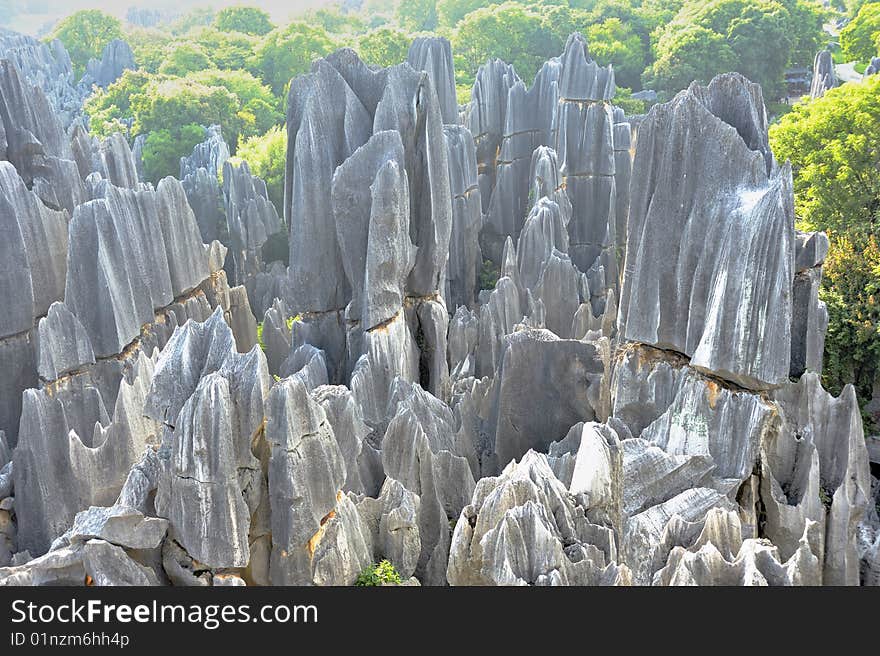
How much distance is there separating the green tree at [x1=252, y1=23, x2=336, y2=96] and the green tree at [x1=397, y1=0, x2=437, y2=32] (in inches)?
717

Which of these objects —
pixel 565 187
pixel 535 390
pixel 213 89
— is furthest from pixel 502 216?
pixel 213 89

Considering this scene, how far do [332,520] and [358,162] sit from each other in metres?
6.65

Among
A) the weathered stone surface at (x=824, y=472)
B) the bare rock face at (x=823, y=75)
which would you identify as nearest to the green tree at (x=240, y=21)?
the bare rock face at (x=823, y=75)

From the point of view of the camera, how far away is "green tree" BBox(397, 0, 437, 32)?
71312mm

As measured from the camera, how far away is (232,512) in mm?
8125

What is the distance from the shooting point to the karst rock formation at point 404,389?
8.36 meters

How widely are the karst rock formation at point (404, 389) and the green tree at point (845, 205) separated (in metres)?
5.08

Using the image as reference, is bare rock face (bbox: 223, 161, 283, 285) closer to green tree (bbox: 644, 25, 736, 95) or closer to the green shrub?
the green shrub

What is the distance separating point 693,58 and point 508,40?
11.1 metres

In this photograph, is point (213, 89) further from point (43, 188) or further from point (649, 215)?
point (649, 215)

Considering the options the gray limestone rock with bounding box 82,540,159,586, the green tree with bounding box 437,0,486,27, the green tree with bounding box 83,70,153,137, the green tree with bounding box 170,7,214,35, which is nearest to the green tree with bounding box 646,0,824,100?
the green tree with bounding box 437,0,486,27

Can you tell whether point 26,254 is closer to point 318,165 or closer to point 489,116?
point 318,165

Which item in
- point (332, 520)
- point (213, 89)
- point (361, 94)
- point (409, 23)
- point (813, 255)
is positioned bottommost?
point (332, 520)

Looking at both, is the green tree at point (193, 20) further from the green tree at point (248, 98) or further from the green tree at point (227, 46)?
the green tree at point (248, 98)
